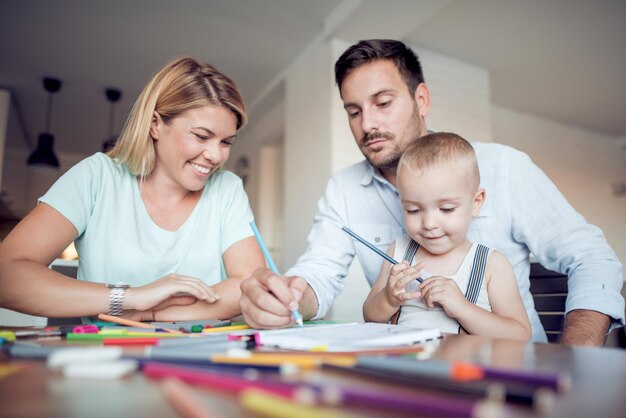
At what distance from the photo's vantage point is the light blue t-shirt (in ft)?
4.44

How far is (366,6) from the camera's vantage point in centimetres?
338

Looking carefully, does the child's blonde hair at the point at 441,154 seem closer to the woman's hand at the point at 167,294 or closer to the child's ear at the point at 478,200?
the child's ear at the point at 478,200

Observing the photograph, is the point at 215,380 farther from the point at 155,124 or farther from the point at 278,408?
the point at 155,124

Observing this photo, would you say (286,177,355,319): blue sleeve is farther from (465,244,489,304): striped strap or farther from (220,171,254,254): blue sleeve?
(465,244,489,304): striped strap

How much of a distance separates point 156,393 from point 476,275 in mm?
867

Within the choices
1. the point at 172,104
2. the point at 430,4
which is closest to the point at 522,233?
the point at 172,104

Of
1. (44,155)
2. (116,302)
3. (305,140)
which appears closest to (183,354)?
(116,302)

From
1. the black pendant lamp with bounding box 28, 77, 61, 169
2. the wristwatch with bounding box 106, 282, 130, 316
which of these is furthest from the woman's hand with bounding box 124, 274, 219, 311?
the black pendant lamp with bounding box 28, 77, 61, 169

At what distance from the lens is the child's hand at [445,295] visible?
94cm

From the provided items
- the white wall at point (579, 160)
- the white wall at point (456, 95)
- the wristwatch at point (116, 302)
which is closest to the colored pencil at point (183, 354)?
the wristwatch at point (116, 302)

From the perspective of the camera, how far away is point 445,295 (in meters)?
0.94

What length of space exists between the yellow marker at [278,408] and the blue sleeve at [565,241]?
1.00 m

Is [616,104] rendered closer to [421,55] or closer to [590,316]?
[421,55]

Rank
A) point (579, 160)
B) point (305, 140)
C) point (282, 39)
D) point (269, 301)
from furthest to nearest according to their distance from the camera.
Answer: point (579, 160) < point (305, 140) < point (282, 39) < point (269, 301)
